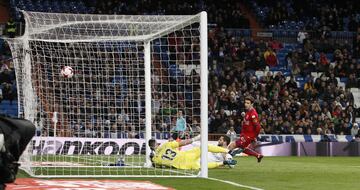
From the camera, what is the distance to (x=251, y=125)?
1755 centimetres

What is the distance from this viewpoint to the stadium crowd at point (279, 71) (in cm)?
2820

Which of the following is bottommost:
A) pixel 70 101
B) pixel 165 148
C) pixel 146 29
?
pixel 165 148

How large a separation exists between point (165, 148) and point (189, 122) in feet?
19.4

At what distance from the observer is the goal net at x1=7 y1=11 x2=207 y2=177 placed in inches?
558

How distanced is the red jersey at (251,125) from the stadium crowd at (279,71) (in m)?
7.09

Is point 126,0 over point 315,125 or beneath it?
over

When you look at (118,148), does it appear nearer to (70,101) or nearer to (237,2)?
(70,101)

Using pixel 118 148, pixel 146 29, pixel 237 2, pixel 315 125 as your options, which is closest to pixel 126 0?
pixel 237 2

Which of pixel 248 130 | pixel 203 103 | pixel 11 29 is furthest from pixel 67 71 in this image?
pixel 11 29

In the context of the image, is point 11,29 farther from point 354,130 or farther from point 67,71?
point 354,130

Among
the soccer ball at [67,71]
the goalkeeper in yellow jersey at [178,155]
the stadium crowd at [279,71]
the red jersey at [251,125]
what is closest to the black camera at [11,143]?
the goalkeeper in yellow jersey at [178,155]

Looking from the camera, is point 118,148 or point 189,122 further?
point 118,148

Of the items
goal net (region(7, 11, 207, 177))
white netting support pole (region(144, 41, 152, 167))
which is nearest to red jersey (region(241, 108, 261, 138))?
goal net (region(7, 11, 207, 177))

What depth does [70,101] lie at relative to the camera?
755 inches
